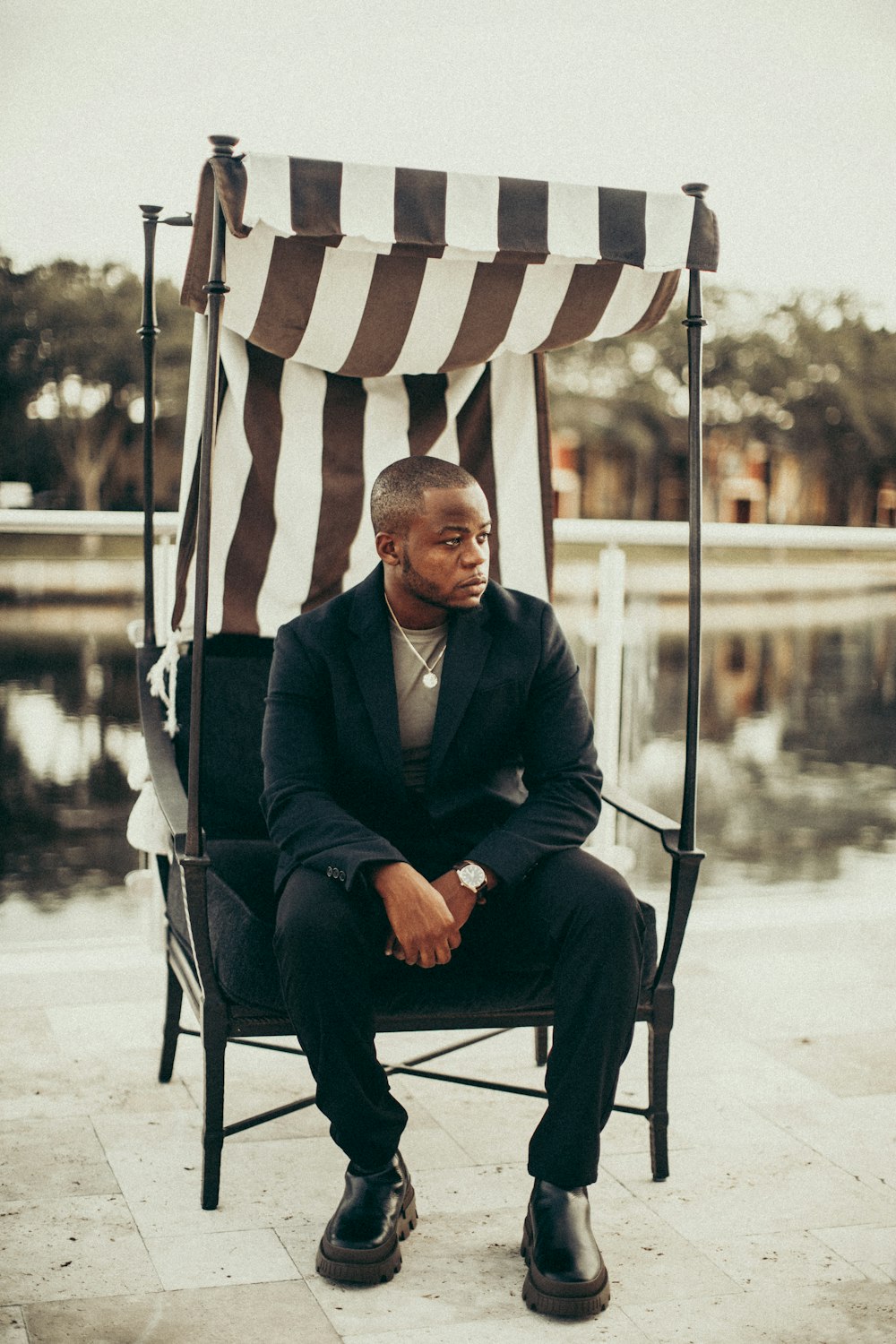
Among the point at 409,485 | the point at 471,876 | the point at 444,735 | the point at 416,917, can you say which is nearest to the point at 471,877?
the point at 471,876

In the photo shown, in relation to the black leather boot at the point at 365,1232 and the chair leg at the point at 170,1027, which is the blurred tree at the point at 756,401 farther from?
the black leather boot at the point at 365,1232

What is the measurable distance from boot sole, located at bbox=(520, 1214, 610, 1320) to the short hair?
113 centimetres

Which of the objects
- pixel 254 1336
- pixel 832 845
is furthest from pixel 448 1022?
pixel 832 845

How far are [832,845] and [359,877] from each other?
5.19 metres

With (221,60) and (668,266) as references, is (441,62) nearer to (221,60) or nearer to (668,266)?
(221,60)

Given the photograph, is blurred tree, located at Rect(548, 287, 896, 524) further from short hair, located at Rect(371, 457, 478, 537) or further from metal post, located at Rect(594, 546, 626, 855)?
short hair, located at Rect(371, 457, 478, 537)

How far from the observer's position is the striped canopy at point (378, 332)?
203cm

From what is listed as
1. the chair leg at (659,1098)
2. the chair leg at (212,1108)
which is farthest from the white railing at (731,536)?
the chair leg at (212,1108)

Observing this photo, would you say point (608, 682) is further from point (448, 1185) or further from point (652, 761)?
point (448, 1185)

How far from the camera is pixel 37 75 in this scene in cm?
1145

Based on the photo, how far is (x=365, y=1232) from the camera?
1.94 meters

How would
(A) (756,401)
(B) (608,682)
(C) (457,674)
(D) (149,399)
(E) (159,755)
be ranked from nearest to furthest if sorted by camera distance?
1. (C) (457,674)
2. (E) (159,755)
3. (D) (149,399)
4. (B) (608,682)
5. (A) (756,401)

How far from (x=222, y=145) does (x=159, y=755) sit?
1.06 metres

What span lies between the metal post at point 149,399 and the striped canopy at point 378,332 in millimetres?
101
